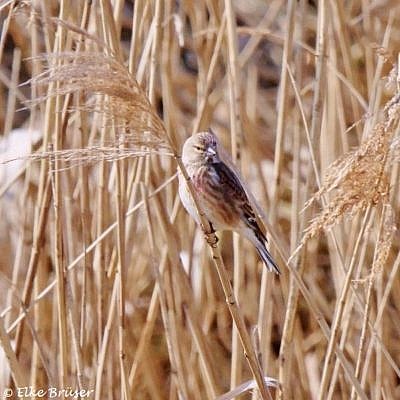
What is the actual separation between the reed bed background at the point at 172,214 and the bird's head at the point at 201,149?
5 cm

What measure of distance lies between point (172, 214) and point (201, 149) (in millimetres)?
206

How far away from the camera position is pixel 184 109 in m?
3.47

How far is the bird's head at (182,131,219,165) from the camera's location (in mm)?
2107

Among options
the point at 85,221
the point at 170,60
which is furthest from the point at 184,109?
the point at 85,221

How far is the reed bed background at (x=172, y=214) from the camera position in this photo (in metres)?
1.35

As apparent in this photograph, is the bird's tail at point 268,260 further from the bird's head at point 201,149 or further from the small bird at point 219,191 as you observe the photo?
the bird's head at point 201,149

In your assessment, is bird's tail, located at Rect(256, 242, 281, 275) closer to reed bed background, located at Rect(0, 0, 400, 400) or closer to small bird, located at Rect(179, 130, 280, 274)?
reed bed background, located at Rect(0, 0, 400, 400)

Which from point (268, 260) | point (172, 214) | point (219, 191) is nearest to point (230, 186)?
point (219, 191)

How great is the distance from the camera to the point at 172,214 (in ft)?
7.41

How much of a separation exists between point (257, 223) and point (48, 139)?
24.0 inches

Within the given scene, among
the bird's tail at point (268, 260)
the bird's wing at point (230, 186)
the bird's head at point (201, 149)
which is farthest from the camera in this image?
the bird's wing at point (230, 186)

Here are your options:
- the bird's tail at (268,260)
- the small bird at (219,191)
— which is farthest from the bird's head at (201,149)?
the bird's tail at (268,260)

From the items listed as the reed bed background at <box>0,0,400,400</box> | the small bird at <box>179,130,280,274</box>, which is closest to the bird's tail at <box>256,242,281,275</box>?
the reed bed background at <box>0,0,400,400</box>

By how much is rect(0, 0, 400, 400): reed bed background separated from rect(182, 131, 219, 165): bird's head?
5 cm
